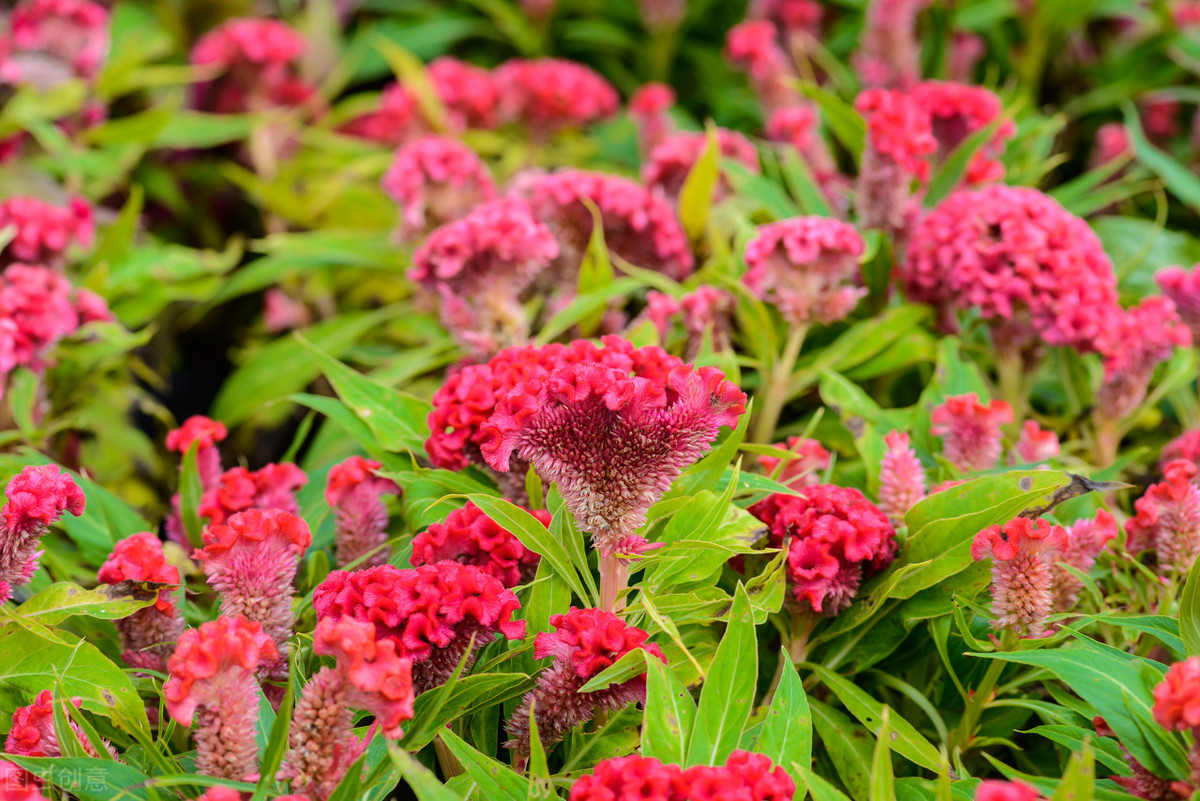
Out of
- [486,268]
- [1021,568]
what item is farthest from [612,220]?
[1021,568]

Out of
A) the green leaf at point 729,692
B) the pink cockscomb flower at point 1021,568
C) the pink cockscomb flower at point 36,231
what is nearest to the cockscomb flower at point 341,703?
the green leaf at point 729,692

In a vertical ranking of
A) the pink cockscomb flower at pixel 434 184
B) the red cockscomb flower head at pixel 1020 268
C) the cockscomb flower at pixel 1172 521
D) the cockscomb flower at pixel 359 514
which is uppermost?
the pink cockscomb flower at pixel 434 184

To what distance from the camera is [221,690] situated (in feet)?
4.11

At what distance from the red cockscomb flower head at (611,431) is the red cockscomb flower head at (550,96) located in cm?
213

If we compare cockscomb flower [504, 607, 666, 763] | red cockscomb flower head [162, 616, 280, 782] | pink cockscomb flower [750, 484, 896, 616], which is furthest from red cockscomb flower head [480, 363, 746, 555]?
red cockscomb flower head [162, 616, 280, 782]

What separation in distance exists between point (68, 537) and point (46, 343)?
0.41 metres

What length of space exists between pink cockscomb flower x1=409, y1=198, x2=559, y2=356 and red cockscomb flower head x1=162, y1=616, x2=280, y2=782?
0.98m

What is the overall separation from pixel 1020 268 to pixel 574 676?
1254mm

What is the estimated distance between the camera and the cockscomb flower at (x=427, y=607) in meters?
1.35

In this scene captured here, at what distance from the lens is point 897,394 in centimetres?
240

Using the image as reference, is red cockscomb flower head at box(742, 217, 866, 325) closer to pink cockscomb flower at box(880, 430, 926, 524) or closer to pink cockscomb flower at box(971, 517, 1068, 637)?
pink cockscomb flower at box(880, 430, 926, 524)

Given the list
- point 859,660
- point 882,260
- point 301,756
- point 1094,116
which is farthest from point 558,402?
point 1094,116

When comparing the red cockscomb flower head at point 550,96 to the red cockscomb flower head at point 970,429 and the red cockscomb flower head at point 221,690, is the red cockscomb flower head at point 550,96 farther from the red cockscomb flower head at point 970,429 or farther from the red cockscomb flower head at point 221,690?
the red cockscomb flower head at point 221,690

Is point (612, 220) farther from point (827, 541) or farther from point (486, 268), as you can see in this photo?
point (827, 541)
